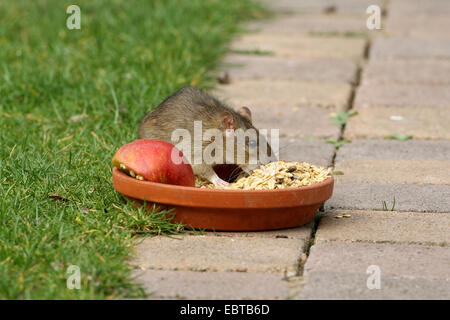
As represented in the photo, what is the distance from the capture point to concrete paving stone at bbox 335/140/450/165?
5164 millimetres

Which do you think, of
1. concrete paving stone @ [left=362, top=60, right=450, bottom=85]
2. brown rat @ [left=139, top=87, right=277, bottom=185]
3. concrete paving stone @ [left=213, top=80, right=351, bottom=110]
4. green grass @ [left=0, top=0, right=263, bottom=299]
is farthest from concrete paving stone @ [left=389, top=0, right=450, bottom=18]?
brown rat @ [left=139, top=87, right=277, bottom=185]

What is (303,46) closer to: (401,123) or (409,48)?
(409,48)

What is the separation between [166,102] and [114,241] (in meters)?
1.41

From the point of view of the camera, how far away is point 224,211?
12.3 ft

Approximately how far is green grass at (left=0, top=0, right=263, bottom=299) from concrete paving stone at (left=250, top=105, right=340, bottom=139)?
2.22 ft

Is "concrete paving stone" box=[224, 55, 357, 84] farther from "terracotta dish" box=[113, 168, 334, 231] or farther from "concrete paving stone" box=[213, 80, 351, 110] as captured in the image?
"terracotta dish" box=[113, 168, 334, 231]

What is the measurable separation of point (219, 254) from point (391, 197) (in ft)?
4.22

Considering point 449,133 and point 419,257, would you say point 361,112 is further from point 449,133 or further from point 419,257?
point 419,257

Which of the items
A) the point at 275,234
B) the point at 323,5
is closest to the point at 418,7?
the point at 323,5

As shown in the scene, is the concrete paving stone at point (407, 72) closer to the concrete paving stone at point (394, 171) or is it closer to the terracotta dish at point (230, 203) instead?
the concrete paving stone at point (394, 171)

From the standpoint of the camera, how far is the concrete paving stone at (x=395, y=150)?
16.9 feet

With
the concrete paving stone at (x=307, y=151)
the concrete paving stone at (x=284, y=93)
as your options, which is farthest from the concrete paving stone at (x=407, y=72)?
the concrete paving stone at (x=307, y=151)

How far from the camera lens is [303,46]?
7.95 metres

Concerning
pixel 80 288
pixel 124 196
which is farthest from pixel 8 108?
pixel 80 288
